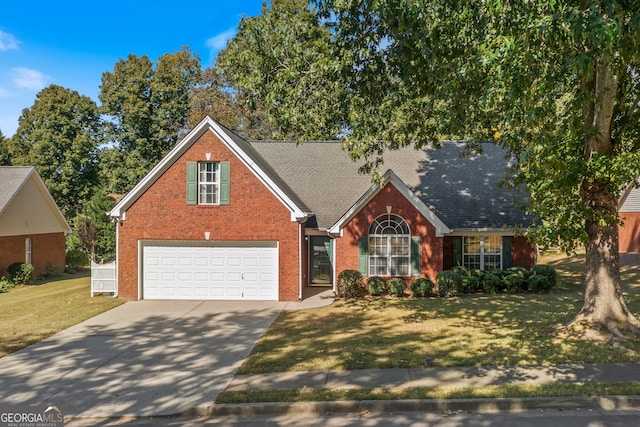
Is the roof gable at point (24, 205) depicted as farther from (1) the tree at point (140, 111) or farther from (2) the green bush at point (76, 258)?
(1) the tree at point (140, 111)

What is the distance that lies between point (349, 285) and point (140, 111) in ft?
91.2

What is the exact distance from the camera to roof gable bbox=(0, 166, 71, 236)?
2197 cm

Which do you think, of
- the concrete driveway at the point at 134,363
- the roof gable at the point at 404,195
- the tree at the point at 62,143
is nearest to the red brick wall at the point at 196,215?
the roof gable at the point at 404,195

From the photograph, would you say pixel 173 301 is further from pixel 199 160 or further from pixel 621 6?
pixel 621 6

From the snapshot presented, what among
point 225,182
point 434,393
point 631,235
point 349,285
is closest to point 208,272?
point 225,182

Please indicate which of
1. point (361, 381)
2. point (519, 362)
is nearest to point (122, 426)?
point (361, 381)

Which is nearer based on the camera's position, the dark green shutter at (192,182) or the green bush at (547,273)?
the dark green shutter at (192,182)

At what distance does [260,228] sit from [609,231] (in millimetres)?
11271

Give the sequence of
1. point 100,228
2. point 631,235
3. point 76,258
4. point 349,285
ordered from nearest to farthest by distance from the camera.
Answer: point 349,285, point 76,258, point 100,228, point 631,235

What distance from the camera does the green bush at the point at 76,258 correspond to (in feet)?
94.5

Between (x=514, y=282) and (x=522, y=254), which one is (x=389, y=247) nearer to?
(x=514, y=282)

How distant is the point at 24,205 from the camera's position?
76.7 ft

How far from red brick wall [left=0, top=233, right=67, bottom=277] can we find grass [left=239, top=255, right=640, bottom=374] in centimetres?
1735

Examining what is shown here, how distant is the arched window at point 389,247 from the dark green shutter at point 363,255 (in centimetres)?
19
